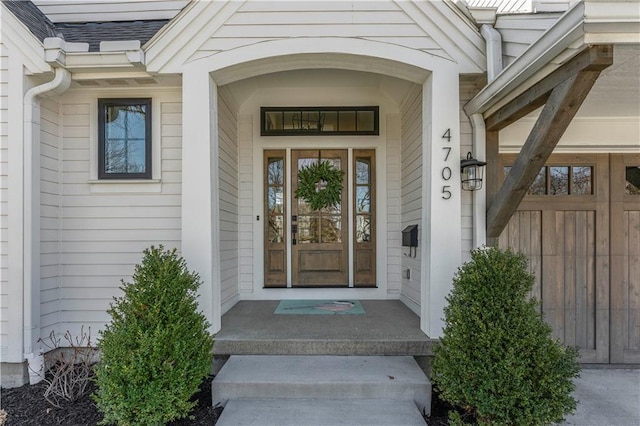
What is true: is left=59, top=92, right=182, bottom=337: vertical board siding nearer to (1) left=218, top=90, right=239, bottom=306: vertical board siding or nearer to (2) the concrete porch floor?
(1) left=218, top=90, right=239, bottom=306: vertical board siding

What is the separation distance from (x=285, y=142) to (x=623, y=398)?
163 inches

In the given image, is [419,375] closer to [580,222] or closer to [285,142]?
[580,222]

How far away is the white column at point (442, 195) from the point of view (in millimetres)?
2979

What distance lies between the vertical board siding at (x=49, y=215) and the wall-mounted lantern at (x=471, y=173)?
375cm

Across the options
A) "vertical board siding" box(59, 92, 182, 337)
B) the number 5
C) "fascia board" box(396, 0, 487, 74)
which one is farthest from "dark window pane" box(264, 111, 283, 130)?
the number 5

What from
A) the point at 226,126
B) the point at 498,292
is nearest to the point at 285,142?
the point at 226,126

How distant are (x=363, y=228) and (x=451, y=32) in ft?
7.76

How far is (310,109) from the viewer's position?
4.38 meters

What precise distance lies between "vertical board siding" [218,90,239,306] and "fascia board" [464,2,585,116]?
2.49 meters

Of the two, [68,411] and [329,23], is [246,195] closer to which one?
[329,23]

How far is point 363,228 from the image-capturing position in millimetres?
4465

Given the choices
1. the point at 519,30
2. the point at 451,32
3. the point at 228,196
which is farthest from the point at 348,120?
the point at 519,30

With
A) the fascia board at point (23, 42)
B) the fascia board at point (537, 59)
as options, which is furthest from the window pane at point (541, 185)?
the fascia board at point (23, 42)

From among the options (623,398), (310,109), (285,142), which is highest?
(310,109)
